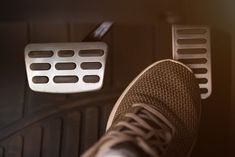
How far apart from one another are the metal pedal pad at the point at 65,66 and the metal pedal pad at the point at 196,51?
130mm

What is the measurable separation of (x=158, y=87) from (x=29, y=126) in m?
0.24

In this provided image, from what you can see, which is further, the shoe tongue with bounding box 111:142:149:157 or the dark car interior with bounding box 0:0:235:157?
the dark car interior with bounding box 0:0:235:157

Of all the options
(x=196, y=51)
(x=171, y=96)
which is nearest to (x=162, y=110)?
(x=171, y=96)

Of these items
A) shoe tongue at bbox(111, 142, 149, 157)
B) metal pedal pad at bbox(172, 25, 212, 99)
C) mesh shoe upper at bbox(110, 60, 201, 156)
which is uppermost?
metal pedal pad at bbox(172, 25, 212, 99)

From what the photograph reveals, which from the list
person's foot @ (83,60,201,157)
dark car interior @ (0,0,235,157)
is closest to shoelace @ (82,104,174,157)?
person's foot @ (83,60,201,157)

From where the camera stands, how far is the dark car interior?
39.3 inches

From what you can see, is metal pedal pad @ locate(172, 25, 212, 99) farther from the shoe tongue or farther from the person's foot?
the shoe tongue

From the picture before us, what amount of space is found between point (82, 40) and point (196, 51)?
20 cm

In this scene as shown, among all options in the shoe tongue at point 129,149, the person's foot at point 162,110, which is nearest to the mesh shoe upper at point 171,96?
the person's foot at point 162,110

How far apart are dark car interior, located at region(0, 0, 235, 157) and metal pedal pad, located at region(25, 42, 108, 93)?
0.01 metres
